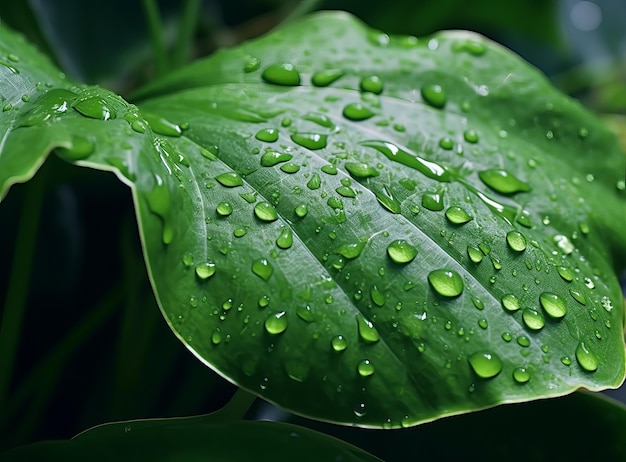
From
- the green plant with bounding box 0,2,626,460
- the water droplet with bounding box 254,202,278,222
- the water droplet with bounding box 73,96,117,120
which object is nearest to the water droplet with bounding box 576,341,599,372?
the green plant with bounding box 0,2,626,460

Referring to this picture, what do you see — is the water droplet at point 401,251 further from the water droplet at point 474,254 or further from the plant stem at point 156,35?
the plant stem at point 156,35

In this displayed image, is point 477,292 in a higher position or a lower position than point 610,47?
higher

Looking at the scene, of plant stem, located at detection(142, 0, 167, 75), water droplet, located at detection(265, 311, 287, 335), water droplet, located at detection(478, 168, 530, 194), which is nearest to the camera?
water droplet, located at detection(265, 311, 287, 335)

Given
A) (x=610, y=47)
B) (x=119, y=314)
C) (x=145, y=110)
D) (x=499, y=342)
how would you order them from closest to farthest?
(x=499, y=342), (x=145, y=110), (x=119, y=314), (x=610, y=47)

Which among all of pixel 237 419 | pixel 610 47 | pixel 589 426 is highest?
pixel 237 419

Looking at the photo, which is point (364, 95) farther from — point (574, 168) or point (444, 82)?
point (574, 168)

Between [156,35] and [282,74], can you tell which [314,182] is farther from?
[156,35]

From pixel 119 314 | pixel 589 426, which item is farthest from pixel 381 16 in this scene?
pixel 589 426

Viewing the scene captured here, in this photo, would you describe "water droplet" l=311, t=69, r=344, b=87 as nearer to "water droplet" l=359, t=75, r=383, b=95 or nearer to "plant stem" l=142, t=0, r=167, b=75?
"water droplet" l=359, t=75, r=383, b=95
